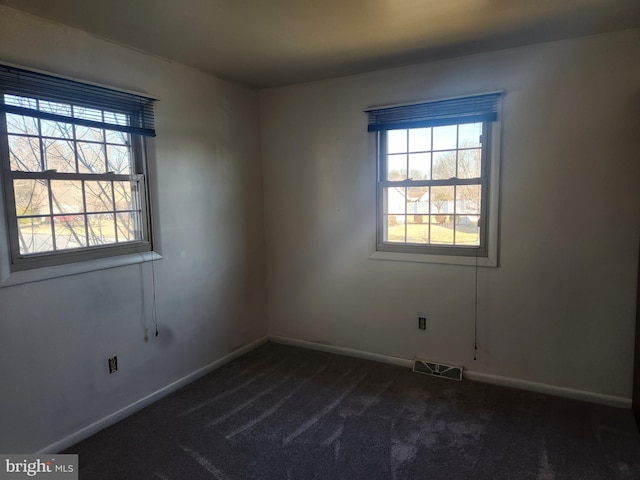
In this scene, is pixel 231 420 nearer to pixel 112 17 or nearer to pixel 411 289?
pixel 411 289

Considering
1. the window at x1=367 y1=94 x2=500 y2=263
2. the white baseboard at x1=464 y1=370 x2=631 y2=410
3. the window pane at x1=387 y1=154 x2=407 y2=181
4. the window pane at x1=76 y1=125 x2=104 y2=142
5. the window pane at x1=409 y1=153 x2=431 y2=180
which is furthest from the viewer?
the window pane at x1=387 y1=154 x2=407 y2=181

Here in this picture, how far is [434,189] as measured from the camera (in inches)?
125

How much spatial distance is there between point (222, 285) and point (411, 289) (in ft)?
5.34

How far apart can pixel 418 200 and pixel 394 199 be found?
0.21 metres

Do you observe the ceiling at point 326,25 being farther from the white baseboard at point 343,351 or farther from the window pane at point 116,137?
the white baseboard at point 343,351

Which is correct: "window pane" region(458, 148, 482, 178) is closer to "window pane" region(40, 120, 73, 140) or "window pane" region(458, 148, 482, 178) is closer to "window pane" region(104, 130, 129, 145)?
"window pane" region(104, 130, 129, 145)

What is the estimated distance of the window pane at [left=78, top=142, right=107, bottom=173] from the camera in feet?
8.13

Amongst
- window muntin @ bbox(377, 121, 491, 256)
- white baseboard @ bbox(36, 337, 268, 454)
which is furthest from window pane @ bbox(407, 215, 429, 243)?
white baseboard @ bbox(36, 337, 268, 454)

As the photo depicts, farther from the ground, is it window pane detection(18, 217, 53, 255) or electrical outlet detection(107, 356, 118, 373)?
window pane detection(18, 217, 53, 255)

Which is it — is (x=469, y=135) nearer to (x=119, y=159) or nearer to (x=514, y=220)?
(x=514, y=220)

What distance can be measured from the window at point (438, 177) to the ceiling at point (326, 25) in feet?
1.43

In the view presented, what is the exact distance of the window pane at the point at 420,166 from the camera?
10.4 ft

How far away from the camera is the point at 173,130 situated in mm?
2982

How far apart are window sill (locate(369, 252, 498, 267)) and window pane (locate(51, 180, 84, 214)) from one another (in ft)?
7.24
